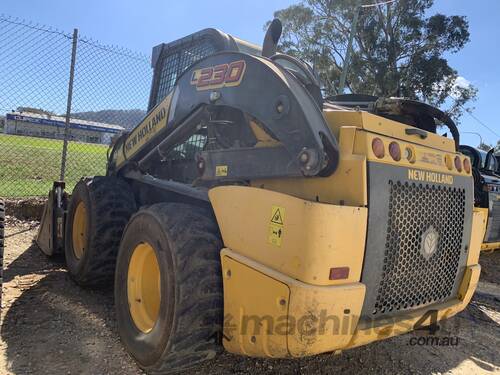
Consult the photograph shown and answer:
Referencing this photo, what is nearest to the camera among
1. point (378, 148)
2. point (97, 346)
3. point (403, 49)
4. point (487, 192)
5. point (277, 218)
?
point (277, 218)

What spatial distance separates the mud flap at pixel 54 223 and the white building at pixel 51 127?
266 centimetres

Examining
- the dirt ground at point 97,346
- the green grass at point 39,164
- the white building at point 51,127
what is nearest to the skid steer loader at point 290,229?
the dirt ground at point 97,346

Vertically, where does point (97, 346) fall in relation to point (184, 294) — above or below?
below

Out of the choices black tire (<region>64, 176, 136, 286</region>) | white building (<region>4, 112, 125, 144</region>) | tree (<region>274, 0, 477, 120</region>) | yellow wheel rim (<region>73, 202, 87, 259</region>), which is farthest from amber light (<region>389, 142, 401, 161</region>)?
tree (<region>274, 0, 477, 120</region>)

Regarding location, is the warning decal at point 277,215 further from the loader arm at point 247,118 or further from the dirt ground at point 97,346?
the dirt ground at point 97,346

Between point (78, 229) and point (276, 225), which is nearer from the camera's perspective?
point (276, 225)

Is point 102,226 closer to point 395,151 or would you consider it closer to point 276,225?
point 276,225

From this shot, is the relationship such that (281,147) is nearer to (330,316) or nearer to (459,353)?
(330,316)

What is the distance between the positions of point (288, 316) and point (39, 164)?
12.7 meters

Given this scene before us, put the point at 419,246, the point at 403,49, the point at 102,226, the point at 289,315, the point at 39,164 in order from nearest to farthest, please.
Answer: the point at 289,315, the point at 419,246, the point at 102,226, the point at 39,164, the point at 403,49

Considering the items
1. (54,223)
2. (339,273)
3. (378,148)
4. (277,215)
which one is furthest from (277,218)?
(54,223)

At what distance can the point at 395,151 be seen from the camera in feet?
8.31

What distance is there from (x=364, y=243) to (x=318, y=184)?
39 cm

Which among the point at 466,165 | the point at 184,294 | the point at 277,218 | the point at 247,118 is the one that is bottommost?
the point at 184,294
